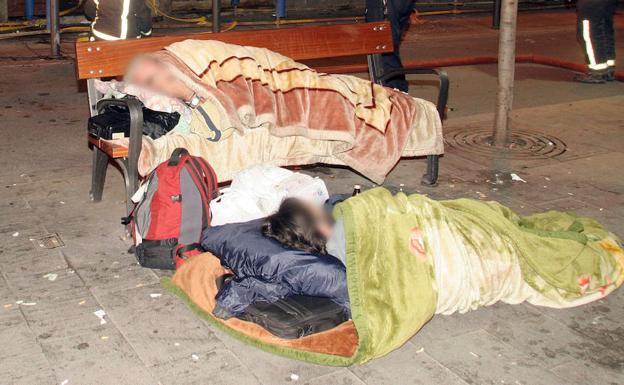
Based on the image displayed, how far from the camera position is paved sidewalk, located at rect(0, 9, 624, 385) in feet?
10.8

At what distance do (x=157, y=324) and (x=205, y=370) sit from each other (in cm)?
45

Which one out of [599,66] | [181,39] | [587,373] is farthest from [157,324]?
[599,66]

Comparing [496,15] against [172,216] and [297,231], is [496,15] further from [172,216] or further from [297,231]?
[297,231]

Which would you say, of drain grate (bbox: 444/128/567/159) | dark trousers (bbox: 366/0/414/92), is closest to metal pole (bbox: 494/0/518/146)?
drain grate (bbox: 444/128/567/159)

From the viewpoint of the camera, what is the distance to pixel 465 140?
652cm

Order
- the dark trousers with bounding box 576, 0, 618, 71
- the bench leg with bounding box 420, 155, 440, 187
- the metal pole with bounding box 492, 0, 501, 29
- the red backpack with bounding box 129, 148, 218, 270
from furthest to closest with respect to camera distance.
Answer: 1. the metal pole with bounding box 492, 0, 501, 29
2. the dark trousers with bounding box 576, 0, 618, 71
3. the bench leg with bounding box 420, 155, 440, 187
4. the red backpack with bounding box 129, 148, 218, 270

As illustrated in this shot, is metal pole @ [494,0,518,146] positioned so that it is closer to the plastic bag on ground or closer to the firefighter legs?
the plastic bag on ground

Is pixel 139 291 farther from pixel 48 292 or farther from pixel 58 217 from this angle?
pixel 58 217

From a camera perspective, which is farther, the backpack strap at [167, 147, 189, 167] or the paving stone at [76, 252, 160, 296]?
the backpack strap at [167, 147, 189, 167]

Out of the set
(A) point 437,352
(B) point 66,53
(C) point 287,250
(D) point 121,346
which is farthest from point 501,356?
(B) point 66,53

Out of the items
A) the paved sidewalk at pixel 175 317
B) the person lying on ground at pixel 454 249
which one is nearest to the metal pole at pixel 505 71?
the paved sidewalk at pixel 175 317

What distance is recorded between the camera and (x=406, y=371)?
333 cm

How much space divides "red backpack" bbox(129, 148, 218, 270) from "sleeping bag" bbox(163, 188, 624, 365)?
14 centimetres

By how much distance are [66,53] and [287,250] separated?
6815 millimetres
